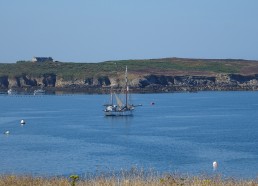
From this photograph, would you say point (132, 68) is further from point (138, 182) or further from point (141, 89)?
point (138, 182)

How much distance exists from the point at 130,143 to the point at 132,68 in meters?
118

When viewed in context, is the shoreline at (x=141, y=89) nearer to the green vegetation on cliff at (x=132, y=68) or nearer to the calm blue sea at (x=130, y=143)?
the green vegetation on cliff at (x=132, y=68)

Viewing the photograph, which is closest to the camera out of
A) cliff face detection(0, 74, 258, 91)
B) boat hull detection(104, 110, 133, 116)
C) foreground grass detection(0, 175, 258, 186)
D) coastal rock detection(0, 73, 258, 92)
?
foreground grass detection(0, 175, 258, 186)

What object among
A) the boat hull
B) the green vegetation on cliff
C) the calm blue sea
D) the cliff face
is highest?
the green vegetation on cliff

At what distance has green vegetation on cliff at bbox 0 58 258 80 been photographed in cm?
15362

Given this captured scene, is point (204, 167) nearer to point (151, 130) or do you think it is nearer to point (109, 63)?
point (151, 130)

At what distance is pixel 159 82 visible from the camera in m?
149

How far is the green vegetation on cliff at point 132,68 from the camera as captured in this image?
504 feet

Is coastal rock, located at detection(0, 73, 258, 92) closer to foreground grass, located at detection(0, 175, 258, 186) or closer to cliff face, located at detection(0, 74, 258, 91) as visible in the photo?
cliff face, located at detection(0, 74, 258, 91)

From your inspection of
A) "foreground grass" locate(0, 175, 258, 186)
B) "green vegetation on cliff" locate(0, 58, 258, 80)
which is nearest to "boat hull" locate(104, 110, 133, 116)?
"foreground grass" locate(0, 175, 258, 186)

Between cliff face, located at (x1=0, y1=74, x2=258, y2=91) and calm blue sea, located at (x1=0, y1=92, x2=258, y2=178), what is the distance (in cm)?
7167

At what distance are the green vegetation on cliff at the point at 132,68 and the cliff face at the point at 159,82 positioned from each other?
1423 millimetres

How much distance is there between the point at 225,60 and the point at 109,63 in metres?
35.5

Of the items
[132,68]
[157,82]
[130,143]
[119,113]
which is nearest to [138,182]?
[130,143]
